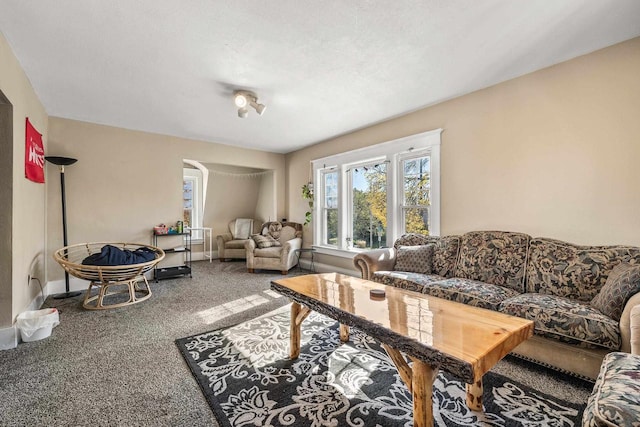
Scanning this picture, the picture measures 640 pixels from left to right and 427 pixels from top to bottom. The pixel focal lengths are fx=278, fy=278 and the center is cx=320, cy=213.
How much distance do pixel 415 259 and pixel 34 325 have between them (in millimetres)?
3702

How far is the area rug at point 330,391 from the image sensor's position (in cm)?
151

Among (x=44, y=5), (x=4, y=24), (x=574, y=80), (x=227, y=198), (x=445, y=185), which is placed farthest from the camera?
(x=227, y=198)

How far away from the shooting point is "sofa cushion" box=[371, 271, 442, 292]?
269 centimetres

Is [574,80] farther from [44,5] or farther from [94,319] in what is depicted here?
[94,319]

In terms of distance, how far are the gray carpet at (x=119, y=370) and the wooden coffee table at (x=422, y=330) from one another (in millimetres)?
722

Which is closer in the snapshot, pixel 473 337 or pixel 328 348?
pixel 473 337

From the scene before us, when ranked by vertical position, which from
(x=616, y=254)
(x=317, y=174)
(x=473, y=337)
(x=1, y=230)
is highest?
(x=317, y=174)

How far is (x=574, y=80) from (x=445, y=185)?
146 centimetres

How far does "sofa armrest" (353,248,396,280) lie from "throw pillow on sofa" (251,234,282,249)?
97.2 inches

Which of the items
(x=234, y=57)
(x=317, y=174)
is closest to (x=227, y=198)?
(x=317, y=174)

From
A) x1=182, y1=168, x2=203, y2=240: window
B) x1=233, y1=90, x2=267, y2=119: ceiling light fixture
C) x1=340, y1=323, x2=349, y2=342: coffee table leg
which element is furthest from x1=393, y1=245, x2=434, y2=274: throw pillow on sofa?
x1=182, y1=168, x2=203, y2=240: window

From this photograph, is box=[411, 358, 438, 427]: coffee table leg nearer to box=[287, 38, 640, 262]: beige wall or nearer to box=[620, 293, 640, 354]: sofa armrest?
box=[620, 293, 640, 354]: sofa armrest

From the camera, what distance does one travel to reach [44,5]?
1.81 metres

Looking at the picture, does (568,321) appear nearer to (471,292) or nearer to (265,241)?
(471,292)
